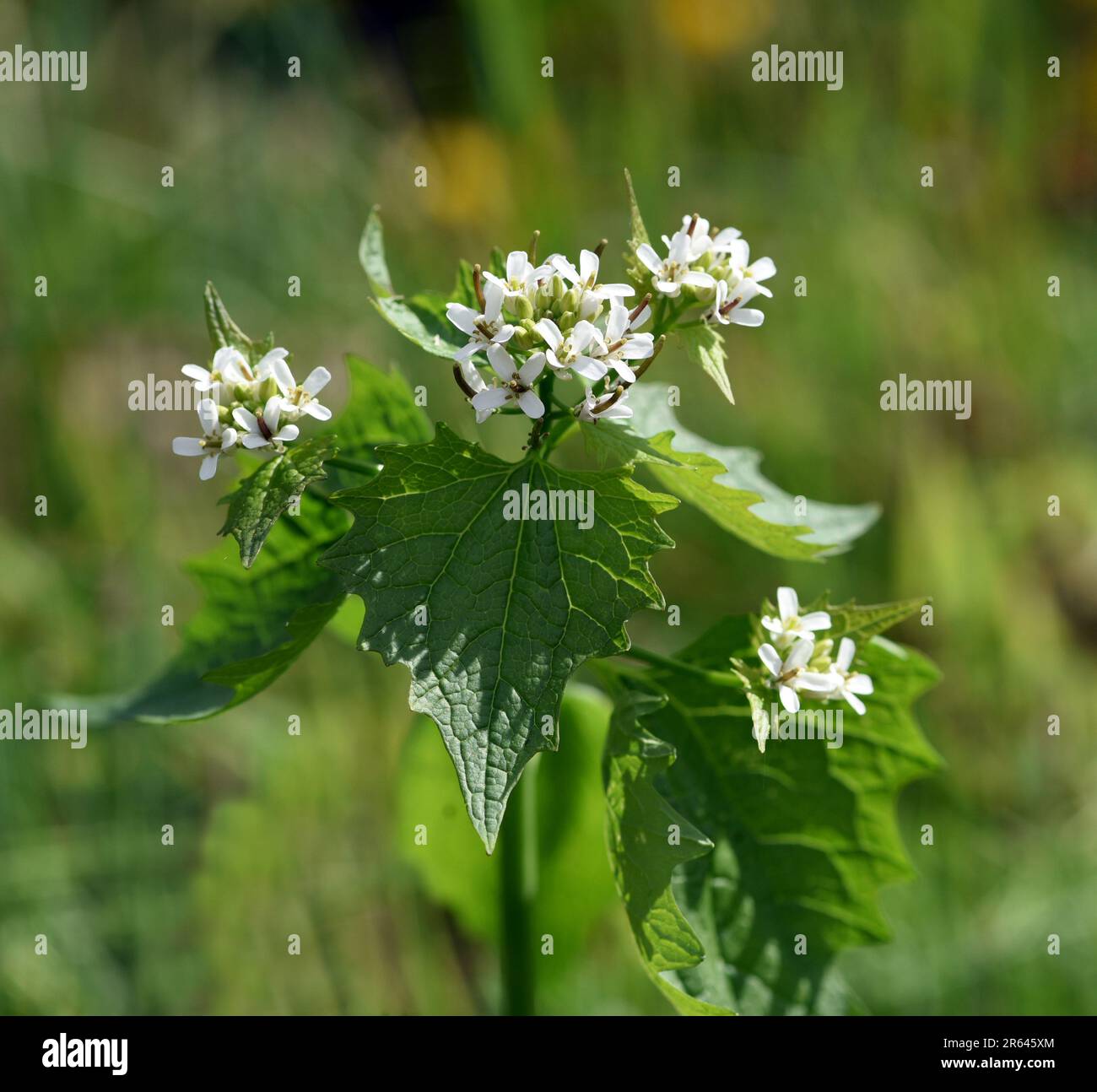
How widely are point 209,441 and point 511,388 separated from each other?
0.36 meters

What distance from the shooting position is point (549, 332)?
47.2 inches

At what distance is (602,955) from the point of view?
8.57 ft

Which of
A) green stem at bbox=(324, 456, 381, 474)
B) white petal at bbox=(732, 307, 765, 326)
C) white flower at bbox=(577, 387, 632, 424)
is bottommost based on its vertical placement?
green stem at bbox=(324, 456, 381, 474)

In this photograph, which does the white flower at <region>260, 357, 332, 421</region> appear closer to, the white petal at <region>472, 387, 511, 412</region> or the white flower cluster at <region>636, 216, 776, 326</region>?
the white petal at <region>472, 387, 511, 412</region>

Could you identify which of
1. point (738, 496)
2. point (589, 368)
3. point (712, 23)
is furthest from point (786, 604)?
point (712, 23)

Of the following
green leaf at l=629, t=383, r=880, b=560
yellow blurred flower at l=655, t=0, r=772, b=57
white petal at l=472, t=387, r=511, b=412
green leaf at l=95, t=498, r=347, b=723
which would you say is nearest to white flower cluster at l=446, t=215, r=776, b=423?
white petal at l=472, t=387, r=511, b=412

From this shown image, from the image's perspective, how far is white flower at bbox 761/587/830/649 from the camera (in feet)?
4.32

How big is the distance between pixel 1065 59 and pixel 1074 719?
11.1 ft

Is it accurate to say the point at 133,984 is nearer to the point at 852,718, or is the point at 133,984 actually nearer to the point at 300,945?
the point at 300,945

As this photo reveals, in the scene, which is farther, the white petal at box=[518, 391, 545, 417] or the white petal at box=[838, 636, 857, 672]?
the white petal at box=[838, 636, 857, 672]

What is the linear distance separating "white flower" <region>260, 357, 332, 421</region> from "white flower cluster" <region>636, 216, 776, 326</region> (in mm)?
407

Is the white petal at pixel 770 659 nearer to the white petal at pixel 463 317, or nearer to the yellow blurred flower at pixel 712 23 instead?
the white petal at pixel 463 317

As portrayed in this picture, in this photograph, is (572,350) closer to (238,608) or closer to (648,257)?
(648,257)

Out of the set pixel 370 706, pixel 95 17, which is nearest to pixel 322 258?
pixel 95 17
